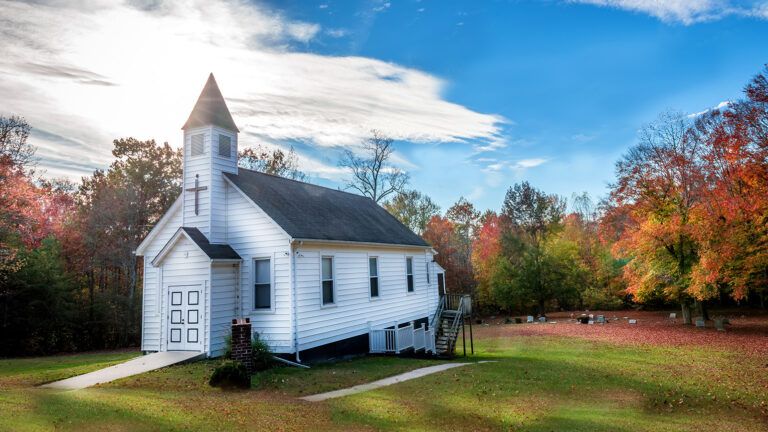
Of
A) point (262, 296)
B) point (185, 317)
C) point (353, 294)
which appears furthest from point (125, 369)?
point (353, 294)

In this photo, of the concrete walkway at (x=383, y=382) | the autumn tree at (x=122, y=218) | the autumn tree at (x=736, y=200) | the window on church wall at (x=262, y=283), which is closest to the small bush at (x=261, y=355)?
the window on church wall at (x=262, y=283)

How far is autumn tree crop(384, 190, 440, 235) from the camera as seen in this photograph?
1975 inches

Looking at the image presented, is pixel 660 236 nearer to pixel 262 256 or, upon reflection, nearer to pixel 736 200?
pixel 736 200

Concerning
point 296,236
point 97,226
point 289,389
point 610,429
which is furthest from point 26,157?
point 610,429

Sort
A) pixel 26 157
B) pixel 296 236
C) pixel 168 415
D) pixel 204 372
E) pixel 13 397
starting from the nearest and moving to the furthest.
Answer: pixel 168 415 < pixel 13 397 < pixel 204 372 < pixel 296 236 < pixel 26 157

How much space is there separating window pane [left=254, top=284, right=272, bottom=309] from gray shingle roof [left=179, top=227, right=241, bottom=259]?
1247mm

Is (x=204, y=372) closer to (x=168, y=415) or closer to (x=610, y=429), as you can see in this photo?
(x=168, y=415)

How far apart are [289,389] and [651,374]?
34.1 ft

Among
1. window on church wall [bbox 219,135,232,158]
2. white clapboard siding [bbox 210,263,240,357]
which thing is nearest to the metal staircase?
white clapboard siding [bbox 210,263,240,357]

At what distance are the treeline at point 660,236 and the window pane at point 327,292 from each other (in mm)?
17594

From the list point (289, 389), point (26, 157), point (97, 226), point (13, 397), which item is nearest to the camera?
point (13, 397)

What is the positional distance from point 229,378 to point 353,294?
7188 millimetres

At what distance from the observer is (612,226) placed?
33.6 m

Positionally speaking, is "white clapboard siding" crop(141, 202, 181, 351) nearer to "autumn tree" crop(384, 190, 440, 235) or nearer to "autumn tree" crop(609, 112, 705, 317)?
"autumn tree" crop(609, 112, 705, 317)
